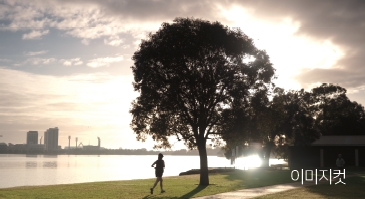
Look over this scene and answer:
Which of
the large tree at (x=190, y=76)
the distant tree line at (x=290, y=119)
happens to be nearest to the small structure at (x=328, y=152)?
the distant tree line at (x=290, y=119)

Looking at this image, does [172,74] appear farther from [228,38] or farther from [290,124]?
[290,124]

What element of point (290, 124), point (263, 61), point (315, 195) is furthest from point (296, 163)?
point (315, 195)

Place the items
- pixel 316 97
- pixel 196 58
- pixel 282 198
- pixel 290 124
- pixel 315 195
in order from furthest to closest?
pixel 316 97
pixel 290 124
pixel 196 58
pixel 315 195
pixel 282 198

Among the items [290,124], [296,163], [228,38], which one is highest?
[228,38]

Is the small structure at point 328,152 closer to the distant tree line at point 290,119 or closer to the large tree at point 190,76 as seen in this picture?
the distant tree line at point 290,119

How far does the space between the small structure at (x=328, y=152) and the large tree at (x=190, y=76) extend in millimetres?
40750

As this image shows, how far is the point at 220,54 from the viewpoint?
34875 millimetres

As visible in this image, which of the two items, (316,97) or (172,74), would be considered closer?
(172,74)

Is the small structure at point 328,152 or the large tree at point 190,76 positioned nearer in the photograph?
the large tree at point 190,76

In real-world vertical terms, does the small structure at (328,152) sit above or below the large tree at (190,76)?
below

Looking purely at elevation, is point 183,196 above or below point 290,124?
below

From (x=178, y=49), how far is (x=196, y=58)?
1.55 m

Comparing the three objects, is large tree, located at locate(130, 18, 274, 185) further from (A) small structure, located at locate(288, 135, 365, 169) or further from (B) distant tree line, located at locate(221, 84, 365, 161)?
(A) small structure, located at locate(288, 135, 365, 169)

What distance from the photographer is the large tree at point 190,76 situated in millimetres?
34250
